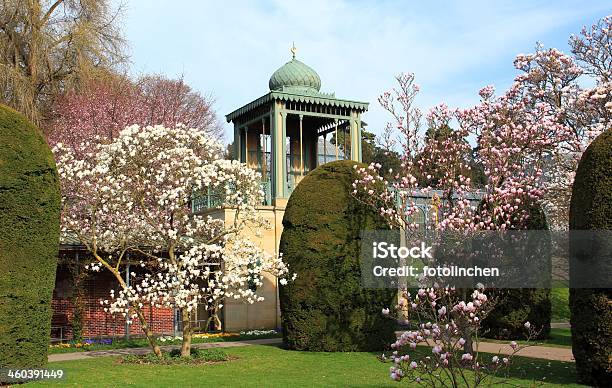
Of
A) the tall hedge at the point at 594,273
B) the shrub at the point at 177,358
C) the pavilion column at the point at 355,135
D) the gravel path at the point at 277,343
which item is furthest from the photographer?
the pavilion column at the point at 355,135

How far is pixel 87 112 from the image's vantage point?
766 inches

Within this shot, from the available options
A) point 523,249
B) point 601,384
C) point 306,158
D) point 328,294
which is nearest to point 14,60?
point 306,158

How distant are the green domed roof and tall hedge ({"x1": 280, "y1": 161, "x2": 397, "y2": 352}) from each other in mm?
5958

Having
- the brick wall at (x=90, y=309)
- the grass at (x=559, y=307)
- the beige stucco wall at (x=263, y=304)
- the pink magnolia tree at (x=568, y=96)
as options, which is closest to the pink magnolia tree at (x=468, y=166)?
the pink magnolia tree at (x=568, y=96)

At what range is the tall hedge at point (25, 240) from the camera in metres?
9.01

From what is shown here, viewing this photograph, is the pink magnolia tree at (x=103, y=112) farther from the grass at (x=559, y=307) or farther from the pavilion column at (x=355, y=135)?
the grass at (x=559, y=307)

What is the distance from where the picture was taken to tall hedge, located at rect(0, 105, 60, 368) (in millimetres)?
9008

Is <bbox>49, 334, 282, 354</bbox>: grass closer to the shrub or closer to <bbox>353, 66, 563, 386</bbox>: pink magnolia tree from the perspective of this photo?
the shrub

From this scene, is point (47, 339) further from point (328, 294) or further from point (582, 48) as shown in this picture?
point (582, 48)

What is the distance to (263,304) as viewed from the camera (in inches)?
655

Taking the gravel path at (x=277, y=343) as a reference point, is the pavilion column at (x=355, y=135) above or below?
above

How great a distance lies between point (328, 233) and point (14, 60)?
11861 millimetres

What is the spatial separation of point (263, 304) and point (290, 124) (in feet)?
19.5

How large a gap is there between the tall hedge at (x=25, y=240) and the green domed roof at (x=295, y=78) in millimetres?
9338
